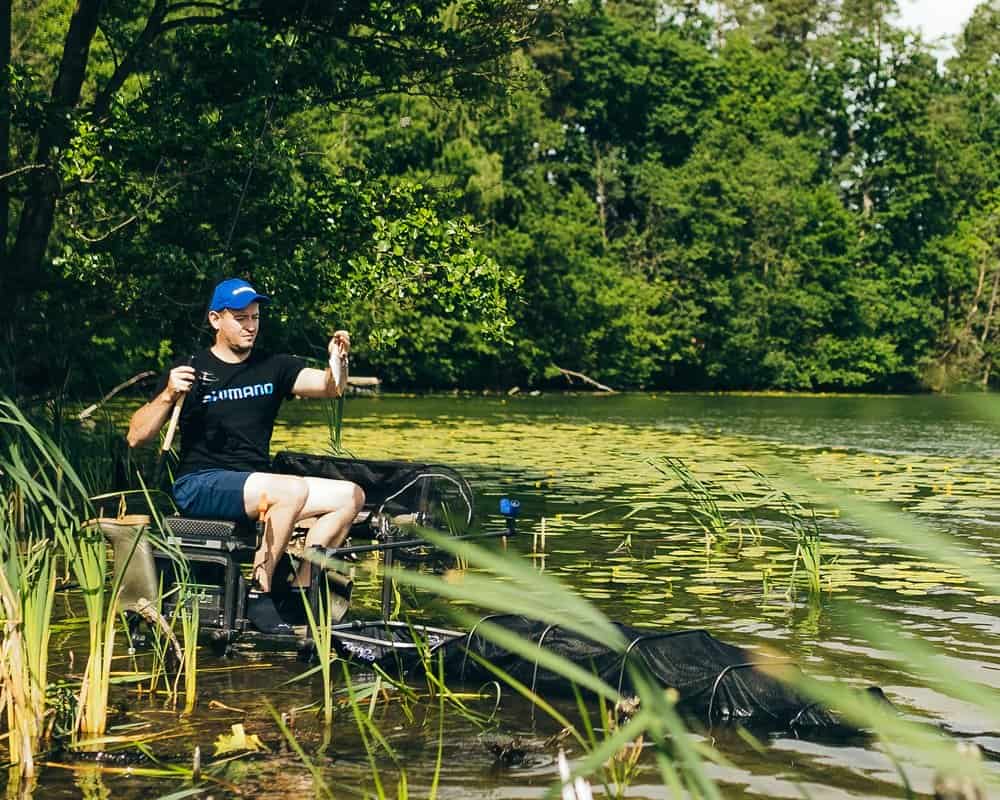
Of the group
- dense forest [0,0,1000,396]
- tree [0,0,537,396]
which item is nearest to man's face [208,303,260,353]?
dense forest [0,0,1000,396]

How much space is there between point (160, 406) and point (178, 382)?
0.46 ft

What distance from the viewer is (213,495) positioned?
616 cm

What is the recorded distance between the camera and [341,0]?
48.4 ft

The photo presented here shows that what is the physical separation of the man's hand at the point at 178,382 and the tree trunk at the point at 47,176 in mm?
7248

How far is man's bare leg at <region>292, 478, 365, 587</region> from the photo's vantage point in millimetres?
6129

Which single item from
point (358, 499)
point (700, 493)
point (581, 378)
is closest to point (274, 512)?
point (358, 499)

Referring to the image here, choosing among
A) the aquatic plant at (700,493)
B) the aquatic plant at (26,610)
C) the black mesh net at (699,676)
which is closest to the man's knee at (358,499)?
the black mesh net at (699,676)

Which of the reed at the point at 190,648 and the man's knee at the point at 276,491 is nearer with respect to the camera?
the reed at the point at 190,648

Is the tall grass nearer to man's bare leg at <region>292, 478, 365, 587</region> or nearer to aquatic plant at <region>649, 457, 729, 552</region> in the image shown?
man's bare leg at <region>292, 478, 365, 587</region>

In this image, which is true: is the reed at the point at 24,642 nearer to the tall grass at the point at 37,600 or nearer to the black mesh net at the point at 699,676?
the tall grass at the point at 37,600

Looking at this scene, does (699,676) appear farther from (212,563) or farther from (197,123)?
(197,123)

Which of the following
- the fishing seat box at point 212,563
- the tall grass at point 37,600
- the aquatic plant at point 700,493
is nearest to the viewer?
the tall grass at point 37,600

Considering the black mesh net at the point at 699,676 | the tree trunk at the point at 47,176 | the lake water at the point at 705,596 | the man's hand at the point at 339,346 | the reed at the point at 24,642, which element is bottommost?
the lake water at the point at 705,596

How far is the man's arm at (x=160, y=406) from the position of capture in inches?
239
